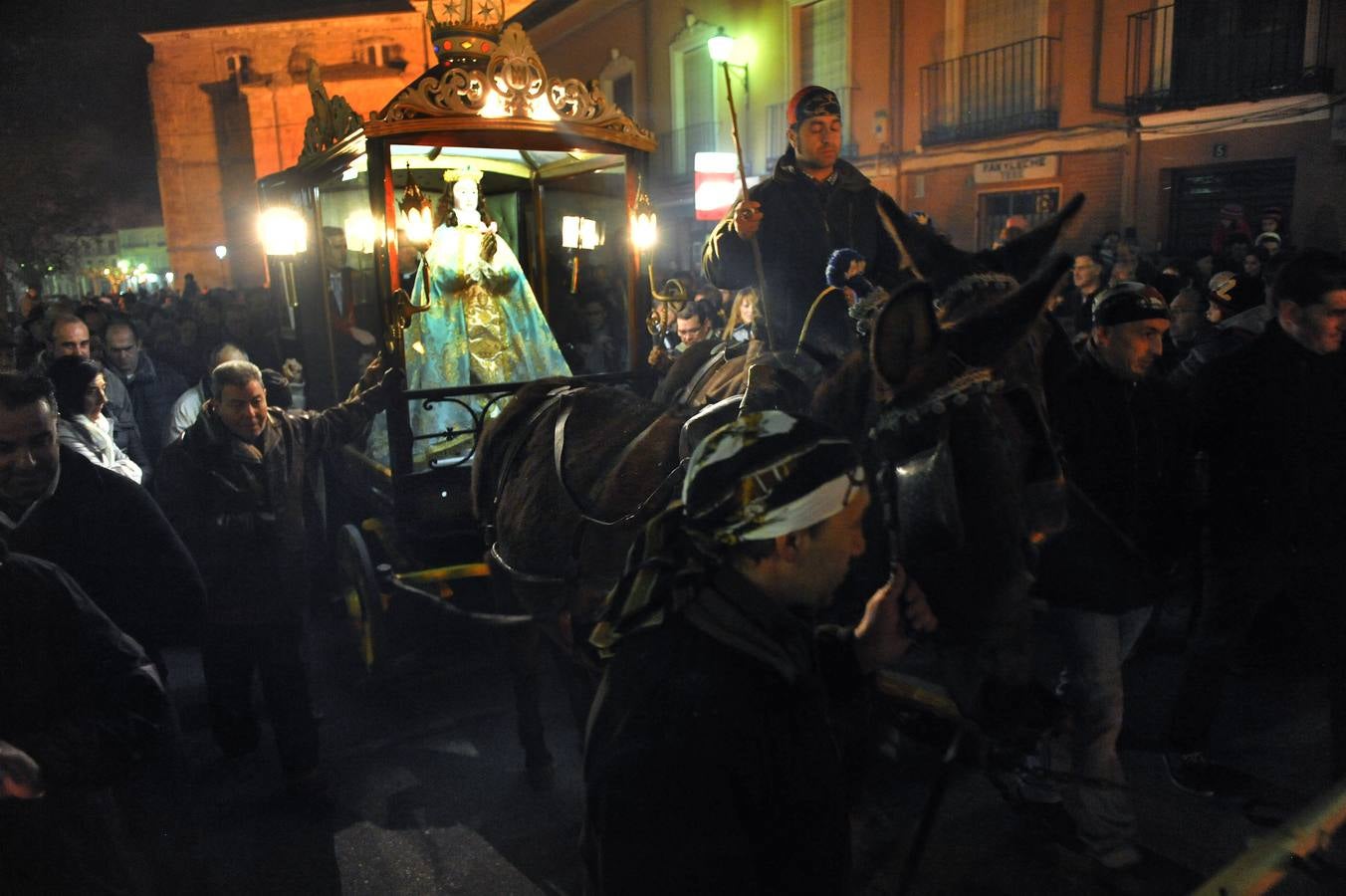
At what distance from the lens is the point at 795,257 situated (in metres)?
3.66

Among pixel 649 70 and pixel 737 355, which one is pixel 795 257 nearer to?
pixel 737 355

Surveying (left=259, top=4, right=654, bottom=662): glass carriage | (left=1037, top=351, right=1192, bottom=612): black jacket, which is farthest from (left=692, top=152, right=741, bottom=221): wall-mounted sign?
(left=1037, top=351, right=1192, bottom=612): black jacket

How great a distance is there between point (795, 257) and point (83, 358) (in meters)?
4.56

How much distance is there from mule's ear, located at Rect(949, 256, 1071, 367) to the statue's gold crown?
4.70 m

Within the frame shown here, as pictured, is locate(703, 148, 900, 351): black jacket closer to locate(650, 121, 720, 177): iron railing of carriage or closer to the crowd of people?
the crowd of people

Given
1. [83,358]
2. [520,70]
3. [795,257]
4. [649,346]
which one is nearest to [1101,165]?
[649,346]

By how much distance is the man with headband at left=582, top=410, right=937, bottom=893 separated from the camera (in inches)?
58.9

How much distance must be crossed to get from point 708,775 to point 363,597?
14.5 feet

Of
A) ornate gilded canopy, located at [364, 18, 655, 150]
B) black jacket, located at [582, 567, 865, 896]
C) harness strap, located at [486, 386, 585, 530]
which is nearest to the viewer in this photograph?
black jacket, located at [582, 567, 865, 896]

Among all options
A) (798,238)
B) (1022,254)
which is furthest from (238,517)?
(1022,254)

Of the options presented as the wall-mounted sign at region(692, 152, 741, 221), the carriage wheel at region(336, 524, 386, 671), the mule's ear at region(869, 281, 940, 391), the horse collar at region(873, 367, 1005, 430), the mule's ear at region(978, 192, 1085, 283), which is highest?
the wall-mounted sign at region(692, 152, 741, 221)

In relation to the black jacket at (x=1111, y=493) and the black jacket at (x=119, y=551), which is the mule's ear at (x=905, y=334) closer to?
the black jacket at (x=1111, y=493)

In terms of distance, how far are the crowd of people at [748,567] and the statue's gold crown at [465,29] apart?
80.0 inches

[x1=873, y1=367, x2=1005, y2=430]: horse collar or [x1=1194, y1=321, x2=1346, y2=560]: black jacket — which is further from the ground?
[x1=873, y1=367, x2=1005, y2=430]: horse collar
